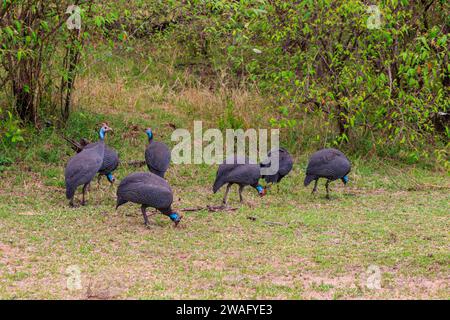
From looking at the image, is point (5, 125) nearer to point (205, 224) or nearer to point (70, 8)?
point (70, 8)

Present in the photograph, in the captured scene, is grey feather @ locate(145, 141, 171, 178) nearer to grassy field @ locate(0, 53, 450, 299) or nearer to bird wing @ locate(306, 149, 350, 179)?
grassy field @ locate(0, 53, 450, 299)

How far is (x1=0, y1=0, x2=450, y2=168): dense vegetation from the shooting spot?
A: 985 centimetres

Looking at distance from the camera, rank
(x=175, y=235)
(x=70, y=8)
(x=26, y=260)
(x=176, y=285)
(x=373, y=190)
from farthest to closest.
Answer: (x=373, y=190), (x=70, y=8), (x=175, y=235), (x=26, y=260), (x=176, y=285)

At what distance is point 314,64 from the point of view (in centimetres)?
1089

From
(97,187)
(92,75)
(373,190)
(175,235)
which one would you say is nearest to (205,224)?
(175,235)

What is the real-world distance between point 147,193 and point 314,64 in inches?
168

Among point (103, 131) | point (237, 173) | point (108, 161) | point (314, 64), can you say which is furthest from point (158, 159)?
point (314, 64)

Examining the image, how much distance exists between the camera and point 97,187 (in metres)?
9.36

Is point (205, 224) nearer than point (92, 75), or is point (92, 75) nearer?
point (205, 224)

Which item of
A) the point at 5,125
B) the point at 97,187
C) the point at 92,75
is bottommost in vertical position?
the point at 97,187

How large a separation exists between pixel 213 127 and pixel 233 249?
493 centimetres

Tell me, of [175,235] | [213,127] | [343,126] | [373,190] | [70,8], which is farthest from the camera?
[213,127]

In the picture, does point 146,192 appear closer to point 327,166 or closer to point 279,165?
point 279,165

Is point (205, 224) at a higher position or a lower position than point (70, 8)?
lower
